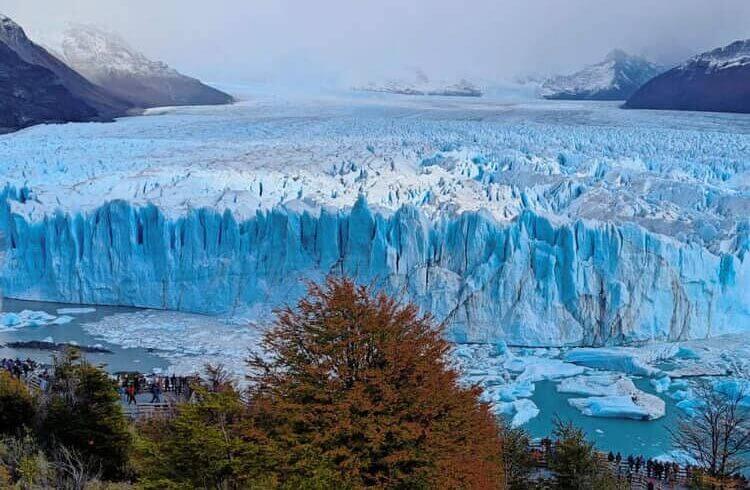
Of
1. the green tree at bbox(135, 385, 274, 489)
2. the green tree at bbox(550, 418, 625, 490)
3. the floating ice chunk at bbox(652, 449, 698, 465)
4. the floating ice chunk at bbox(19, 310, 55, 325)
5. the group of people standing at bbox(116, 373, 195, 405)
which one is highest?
the green tree at bbox(135, 385, 274, 489)

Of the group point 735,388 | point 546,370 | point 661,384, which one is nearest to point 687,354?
point 661,384

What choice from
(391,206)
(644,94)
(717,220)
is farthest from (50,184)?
(644,94)

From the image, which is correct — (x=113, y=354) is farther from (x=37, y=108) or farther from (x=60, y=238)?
(x=37, y=108)

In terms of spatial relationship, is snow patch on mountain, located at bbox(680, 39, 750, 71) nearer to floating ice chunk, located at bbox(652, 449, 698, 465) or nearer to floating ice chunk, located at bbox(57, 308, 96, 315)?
floating ice chunk, located at bbox(652, 449, 698, 465)

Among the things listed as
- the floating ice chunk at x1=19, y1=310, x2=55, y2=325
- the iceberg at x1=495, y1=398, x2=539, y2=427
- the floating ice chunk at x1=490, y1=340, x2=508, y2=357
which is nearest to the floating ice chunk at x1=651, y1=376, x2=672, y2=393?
the iceberg at x1=495, y1=398, x2=539, y2=427

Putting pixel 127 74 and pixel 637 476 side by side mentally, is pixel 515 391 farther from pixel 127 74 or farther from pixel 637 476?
pixel 127 74

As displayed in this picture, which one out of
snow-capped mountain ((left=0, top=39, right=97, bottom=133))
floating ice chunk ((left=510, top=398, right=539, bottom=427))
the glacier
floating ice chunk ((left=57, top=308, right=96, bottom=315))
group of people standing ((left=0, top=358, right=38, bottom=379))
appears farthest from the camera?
snow-capped mountain ((left=0, top=39, right=97, bottom=133))

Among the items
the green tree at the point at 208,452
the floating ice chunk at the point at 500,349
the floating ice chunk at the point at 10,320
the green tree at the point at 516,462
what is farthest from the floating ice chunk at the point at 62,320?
the green tree at the point at 208,452
